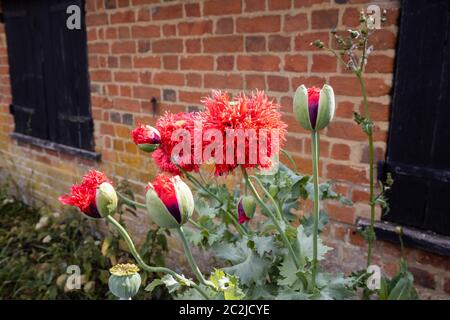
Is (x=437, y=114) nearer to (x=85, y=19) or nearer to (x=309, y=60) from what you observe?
(x=309, y=60)

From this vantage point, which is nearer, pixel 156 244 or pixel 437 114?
pixel 437 114

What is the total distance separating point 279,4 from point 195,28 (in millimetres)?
523

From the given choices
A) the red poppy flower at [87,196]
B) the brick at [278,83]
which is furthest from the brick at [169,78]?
the red poppy flower at [87,196]

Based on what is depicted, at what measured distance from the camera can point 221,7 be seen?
2.00 meters

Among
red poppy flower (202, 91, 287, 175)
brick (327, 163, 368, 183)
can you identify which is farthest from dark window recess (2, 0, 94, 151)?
red poppy flower (202, 91, 287, 175)

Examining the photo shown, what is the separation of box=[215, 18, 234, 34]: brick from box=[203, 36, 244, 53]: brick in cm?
3

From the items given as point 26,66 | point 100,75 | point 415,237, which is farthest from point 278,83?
point 26,66

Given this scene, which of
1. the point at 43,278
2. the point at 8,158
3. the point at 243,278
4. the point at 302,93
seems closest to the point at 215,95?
the point at 302,93

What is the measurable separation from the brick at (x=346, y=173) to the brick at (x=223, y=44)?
700 mm

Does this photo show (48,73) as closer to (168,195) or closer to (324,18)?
(324,18)

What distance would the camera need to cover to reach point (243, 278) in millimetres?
998

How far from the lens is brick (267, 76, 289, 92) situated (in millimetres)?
1834
